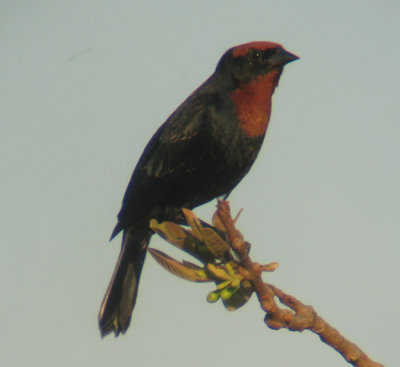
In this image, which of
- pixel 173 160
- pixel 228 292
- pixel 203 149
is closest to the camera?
pixel 228 292

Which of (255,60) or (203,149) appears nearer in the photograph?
(203,149)

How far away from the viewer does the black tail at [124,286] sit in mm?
4340

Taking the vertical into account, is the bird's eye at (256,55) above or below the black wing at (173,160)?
above

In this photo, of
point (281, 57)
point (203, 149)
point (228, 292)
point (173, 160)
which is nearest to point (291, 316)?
point (228, 292)

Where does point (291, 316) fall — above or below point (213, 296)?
below

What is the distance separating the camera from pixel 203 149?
14.0 feet

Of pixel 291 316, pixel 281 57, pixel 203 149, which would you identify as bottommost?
pixel 291 316

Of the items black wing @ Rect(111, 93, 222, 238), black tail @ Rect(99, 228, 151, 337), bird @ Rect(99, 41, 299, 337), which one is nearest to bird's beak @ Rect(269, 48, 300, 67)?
bird @ Rect(99, 41, 299, 337)

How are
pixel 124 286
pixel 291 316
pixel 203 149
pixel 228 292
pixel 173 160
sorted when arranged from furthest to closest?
pixel 124 286 < pixel 173 160 < pixel 203 149 < pixel 228 292 < pixel 291 316

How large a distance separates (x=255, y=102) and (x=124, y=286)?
1601 millimetres

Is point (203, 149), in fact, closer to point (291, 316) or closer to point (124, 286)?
point (124, 286)

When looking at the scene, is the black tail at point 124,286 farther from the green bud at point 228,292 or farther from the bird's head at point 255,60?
the green bud at point 228,292

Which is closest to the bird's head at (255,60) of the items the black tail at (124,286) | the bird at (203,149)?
the bird at (203,149)

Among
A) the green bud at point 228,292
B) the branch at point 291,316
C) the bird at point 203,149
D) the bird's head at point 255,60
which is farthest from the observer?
the bird's head at point 255,60
